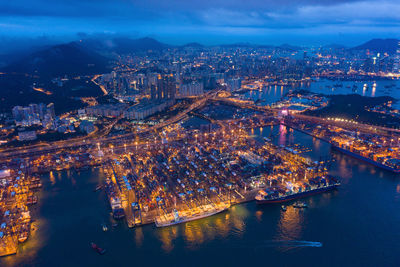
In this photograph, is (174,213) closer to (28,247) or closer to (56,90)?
(28,247)

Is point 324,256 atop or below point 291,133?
below

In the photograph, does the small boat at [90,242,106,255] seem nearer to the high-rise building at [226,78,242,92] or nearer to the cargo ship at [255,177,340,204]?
the cargo ship at [255,177,340,204]

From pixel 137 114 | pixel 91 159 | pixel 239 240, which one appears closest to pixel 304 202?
pixel 239 240

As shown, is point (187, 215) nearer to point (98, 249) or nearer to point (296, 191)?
point (98, 249)

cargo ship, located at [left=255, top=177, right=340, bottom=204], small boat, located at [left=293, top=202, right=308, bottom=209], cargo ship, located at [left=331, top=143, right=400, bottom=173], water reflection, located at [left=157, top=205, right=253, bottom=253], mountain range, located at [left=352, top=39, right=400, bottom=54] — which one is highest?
mountain range, located at [left=352, top=39, right=400, bottom=54]

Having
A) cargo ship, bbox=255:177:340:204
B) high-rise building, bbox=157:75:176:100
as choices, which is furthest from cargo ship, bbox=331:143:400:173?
high-rise building, bbox=157:75:176:100

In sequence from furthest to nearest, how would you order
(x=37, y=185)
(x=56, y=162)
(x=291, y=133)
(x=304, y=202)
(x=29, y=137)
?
(x=291, y=133), (x=29, y=137), (x=56, y=162), (x=37, y=185), (x=304, y=202)
